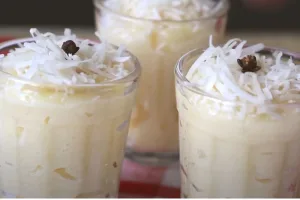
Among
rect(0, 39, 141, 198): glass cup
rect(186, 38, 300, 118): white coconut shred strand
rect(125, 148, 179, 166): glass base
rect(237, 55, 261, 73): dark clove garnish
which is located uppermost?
rect(237, 55, 261, 73): dark clove garnish

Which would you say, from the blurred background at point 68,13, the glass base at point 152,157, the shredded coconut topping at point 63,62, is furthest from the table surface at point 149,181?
the blurred background at point 68,13

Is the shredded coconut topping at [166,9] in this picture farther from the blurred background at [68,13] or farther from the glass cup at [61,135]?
the blurred background at [68,13]

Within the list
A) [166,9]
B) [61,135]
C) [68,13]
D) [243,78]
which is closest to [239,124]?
[243,78]

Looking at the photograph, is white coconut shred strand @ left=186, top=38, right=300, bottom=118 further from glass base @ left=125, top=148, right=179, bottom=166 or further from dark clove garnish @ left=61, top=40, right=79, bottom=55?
glass base @ left=125, top=148, right=179, bottom=166

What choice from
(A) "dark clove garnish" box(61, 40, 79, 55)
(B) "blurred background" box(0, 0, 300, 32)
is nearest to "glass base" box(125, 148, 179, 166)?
(A) "dark clove garnish" box(61, 40, 79, 55)

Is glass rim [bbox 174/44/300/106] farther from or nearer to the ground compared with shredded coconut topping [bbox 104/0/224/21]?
nearer to the ground

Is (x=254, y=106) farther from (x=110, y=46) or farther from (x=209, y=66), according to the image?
(x=110, y=46)
